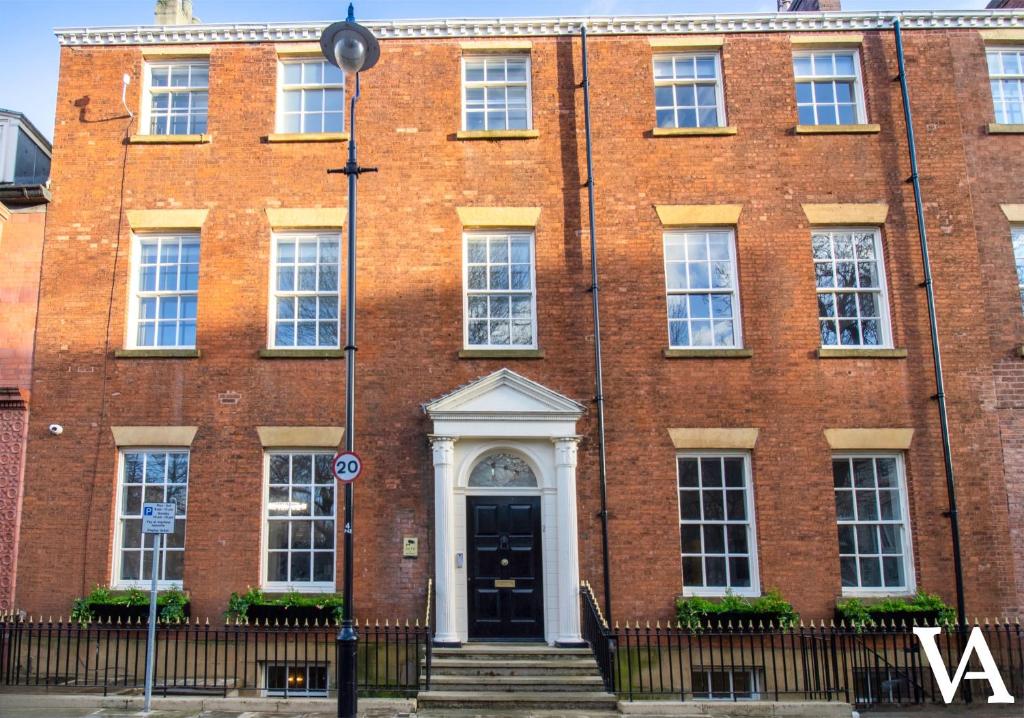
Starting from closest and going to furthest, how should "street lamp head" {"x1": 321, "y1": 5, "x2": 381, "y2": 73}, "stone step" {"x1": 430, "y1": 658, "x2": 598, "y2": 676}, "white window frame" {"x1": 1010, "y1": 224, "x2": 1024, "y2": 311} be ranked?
"street lamp head" {"x1": 321, "y1": 5, "x2": 381, "y2": 73}, "stone step" {"x1": 430, "y1": 658, "x2": 598, "y2": 676}, "white window frame" {"x1": 1010, "y1": 224, "x2": 1024, "y2": 311}

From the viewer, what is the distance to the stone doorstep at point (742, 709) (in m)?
11.3

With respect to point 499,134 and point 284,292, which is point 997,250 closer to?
point 499,134

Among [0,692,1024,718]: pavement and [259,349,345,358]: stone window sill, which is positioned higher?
[259,349,345,358]: stone window sill

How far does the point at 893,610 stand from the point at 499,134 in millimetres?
9689

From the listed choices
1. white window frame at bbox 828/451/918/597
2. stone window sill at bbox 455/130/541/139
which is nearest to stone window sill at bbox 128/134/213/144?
stone window sill at bbox 455/130/541/139

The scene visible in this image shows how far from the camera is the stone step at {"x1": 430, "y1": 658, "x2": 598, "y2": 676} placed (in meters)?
12.2

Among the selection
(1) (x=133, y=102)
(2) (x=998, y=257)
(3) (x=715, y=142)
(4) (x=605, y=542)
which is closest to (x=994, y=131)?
(2) (x=998, y=257)

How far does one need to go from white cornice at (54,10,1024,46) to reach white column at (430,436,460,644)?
719cm

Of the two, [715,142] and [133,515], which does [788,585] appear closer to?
[715,142]

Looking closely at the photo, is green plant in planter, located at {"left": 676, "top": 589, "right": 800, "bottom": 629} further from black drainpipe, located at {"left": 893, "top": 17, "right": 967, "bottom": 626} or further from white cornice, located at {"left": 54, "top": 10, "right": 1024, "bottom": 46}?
white cornice, located at {"left": 54, "top": 10, "right": 1024, "bottom": 46}

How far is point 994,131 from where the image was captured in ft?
48.5

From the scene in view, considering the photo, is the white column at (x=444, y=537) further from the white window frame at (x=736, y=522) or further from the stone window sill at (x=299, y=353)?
the white window frame at (x=736, y=522)

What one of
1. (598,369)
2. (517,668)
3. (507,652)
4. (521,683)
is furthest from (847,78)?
(521,683)

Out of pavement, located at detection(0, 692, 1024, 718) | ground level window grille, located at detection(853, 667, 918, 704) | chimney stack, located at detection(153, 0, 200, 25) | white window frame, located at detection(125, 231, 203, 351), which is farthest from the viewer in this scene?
chimney stack, located at detection(153, 0, 200, 25)
